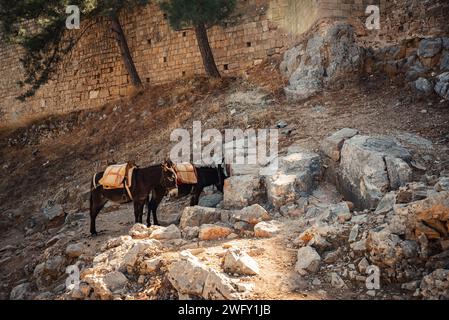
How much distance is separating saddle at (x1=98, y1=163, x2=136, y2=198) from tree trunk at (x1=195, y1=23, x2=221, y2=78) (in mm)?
7394

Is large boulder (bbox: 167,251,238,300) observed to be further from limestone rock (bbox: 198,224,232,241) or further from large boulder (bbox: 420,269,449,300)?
large boulder (bbox: 420,269,449,300)

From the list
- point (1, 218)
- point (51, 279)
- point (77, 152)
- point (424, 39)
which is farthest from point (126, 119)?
point (424, 39)

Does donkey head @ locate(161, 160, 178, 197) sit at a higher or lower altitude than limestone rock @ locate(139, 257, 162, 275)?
higher

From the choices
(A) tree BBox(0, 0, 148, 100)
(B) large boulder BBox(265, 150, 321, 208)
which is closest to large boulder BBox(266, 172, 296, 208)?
(B) large boulder BBox(265, 150, 321, 208)

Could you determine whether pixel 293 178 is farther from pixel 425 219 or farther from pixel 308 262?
pixel 425 219

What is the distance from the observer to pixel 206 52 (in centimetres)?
1362

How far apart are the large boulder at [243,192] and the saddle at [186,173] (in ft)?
2.33

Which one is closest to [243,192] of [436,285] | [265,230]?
[265,230]

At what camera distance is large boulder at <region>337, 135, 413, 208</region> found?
5.78 m

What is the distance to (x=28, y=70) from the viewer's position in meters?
14.5

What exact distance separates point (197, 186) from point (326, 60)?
5.76 m

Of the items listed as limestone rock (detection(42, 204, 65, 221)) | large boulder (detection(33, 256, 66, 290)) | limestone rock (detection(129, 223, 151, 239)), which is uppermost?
limestone rock (detection(129, 223, 151, 239))

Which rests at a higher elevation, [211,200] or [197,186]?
[197,186]

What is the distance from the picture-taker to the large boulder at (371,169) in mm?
5777
